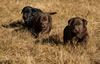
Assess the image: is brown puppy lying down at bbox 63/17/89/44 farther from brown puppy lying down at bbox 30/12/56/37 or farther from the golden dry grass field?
brown puppy lying down at bbox 30/12/56/37

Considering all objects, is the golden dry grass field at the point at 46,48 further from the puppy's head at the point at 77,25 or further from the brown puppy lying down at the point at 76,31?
the puppy's head at the point at 77,25

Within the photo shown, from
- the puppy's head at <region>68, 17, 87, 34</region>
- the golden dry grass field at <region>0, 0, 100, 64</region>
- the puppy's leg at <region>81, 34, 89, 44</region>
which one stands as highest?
the puppy's head at <region>68, 17, 87, 34</region>

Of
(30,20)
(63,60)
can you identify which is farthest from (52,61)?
(30,20)

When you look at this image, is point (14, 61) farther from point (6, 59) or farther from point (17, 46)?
point (17, 46)

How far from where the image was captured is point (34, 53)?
532 cm

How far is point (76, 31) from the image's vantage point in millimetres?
5422

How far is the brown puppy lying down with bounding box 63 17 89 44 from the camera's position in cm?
542

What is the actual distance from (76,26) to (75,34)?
24cm

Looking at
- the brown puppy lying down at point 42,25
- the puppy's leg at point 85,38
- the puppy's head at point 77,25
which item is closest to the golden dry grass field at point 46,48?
the puppy's leg at point 85,38

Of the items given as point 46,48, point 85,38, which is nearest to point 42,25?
point 46,48

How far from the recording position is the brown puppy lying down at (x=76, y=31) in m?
5.42

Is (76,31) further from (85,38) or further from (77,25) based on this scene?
(85,38)

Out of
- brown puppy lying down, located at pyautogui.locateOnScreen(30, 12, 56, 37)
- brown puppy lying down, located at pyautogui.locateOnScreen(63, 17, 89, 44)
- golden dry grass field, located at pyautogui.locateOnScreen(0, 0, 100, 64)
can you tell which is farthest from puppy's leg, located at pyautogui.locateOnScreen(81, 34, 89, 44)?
brown puppy lying down, located at pyautogui.locateOnScreen(30, 12, 56, 37)

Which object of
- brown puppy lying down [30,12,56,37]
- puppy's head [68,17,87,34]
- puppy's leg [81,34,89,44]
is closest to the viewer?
puppy's head [68,17,87,34]
